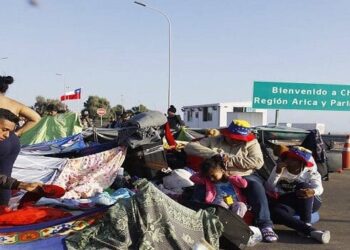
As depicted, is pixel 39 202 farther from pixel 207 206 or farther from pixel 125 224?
pixel 207 206

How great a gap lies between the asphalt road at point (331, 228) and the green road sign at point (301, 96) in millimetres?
10018

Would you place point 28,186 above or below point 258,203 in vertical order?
above

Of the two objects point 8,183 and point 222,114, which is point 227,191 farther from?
point 222,114

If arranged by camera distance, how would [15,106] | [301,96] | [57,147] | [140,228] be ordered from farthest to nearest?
[301,96] < [57,147] < [15,106] < [140,228]

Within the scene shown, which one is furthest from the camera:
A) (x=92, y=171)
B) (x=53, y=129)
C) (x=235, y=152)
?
(x=53, y=129)

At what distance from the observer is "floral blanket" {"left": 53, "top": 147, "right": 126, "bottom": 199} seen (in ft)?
22.5

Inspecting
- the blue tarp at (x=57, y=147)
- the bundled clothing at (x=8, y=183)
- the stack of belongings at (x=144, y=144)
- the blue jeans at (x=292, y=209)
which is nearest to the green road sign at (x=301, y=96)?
the blue tarp at (x=57, y=147)

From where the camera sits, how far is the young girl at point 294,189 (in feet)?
20.2

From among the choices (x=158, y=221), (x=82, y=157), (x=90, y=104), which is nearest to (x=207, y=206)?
(x=158, y=221)

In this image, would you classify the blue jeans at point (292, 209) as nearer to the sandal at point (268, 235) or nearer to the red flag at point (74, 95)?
the sandal at point (268, 235)

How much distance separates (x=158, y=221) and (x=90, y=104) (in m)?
72.1

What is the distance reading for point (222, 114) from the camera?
34094 mm

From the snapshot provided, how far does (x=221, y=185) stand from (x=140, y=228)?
1937 millimetres

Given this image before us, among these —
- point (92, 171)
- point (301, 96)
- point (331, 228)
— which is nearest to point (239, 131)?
point (331, 228)
